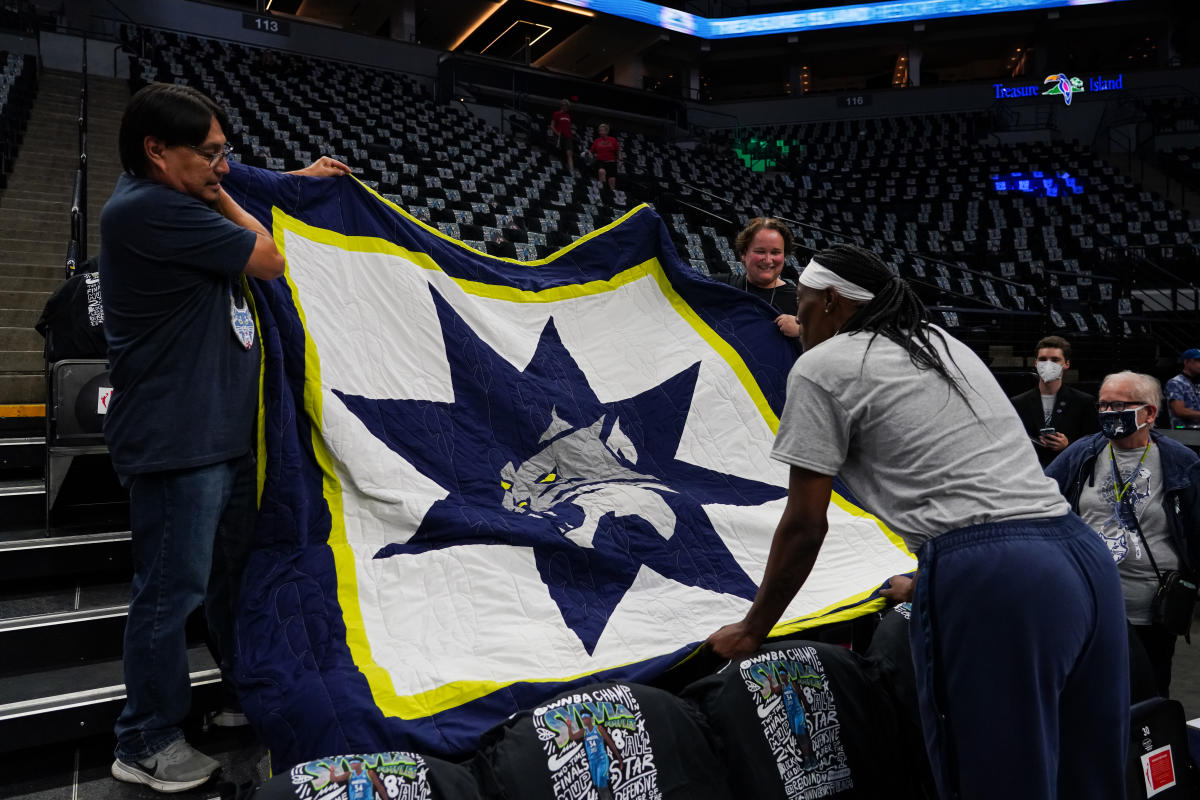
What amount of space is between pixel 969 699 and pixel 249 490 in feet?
4.93

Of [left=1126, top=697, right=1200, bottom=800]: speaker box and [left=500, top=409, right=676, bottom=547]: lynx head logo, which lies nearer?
[left=1126, top=697, right=1200, bottom=800]: speaker box

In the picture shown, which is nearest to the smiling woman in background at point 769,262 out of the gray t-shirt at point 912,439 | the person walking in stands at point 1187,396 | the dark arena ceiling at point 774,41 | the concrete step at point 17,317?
the gray t-shirt at point 912,439

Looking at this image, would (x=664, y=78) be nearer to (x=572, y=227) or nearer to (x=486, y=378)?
(x=572, y=227)

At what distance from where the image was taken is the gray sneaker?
1.68 m

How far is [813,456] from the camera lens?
4.38 ft

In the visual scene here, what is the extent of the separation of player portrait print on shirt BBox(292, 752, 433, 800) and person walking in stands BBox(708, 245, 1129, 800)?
2.18ft

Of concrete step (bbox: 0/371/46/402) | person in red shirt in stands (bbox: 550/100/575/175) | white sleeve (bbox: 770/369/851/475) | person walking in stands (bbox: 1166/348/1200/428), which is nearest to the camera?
white sleeve (bbox: 770/369/851/475)

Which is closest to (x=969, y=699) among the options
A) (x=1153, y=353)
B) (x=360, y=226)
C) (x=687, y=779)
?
(x=687, y=779)

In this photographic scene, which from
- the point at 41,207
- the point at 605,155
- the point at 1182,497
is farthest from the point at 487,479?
the point at 605,155

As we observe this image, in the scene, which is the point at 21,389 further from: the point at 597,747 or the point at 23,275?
the point at 597,747

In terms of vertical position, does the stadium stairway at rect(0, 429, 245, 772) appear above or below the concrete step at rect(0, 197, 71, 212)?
below

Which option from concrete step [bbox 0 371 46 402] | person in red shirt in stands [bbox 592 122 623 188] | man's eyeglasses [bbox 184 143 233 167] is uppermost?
person in red shirt in stands [bbox 592 122 623 188]

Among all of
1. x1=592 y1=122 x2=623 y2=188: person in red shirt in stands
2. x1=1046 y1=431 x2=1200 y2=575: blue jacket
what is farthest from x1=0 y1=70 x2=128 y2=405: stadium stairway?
x1=592 y1=122 x2=623 y2=188: person in red shirt in stands

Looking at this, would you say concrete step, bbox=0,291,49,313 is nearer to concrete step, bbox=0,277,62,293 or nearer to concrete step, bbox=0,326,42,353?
concrete step, bbox=0,277,62,293
